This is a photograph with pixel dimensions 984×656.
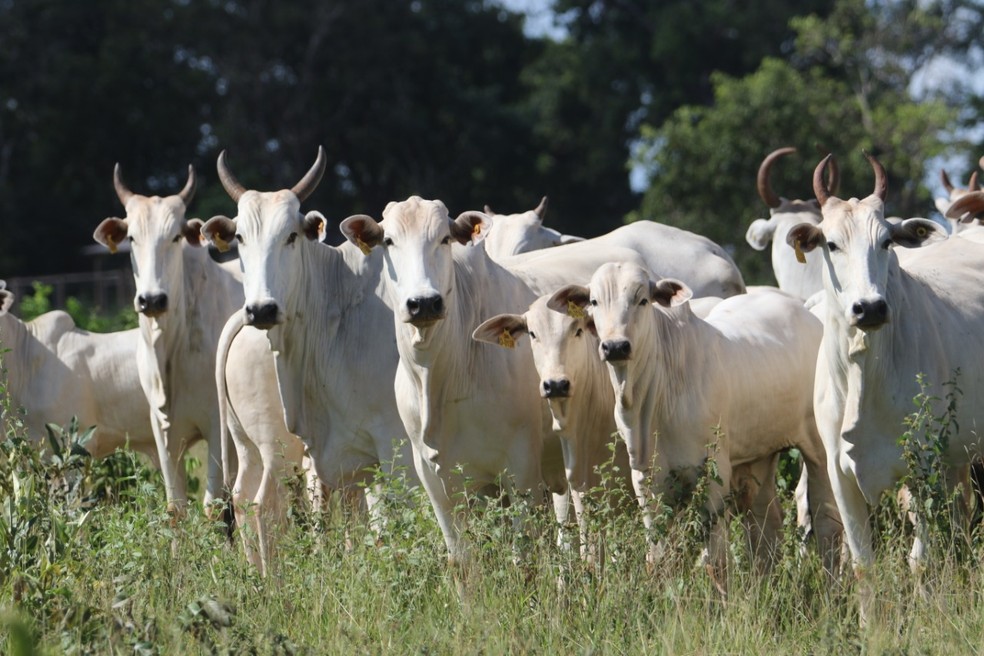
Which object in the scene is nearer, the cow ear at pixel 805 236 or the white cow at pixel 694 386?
the cow ear at pixel 805 236

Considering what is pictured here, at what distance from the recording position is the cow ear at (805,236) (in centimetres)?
668

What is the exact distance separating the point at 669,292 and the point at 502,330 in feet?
2.58

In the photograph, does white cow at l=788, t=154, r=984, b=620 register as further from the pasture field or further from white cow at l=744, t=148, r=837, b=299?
white cow at l=744, t=148, r=837, b=299

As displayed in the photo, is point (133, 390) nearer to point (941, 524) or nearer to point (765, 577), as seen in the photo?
point (765, 577)

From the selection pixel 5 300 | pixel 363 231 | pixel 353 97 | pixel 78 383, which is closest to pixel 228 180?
pixel 363 231

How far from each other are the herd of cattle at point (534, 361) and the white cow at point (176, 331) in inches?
0.5

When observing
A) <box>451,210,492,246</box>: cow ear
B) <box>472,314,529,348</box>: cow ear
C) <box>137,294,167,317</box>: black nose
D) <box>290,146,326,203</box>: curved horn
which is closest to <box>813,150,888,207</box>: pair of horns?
<box>472,314,529,348</box>: cow ear

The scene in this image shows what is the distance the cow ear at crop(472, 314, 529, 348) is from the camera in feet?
23.3

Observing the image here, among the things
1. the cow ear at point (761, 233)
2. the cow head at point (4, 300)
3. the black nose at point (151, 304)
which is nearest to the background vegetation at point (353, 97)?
the cow ear at point (761, 233)

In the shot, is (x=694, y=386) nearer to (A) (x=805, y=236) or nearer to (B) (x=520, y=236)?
(A) (x=805, y=236)

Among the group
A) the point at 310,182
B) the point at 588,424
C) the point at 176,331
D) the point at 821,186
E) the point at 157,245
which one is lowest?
the point at 588,424

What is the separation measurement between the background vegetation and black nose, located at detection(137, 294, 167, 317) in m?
19.3

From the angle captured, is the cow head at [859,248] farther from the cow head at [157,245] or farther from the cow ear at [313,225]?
the cow head at [157,245]

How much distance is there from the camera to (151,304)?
8523 mm
